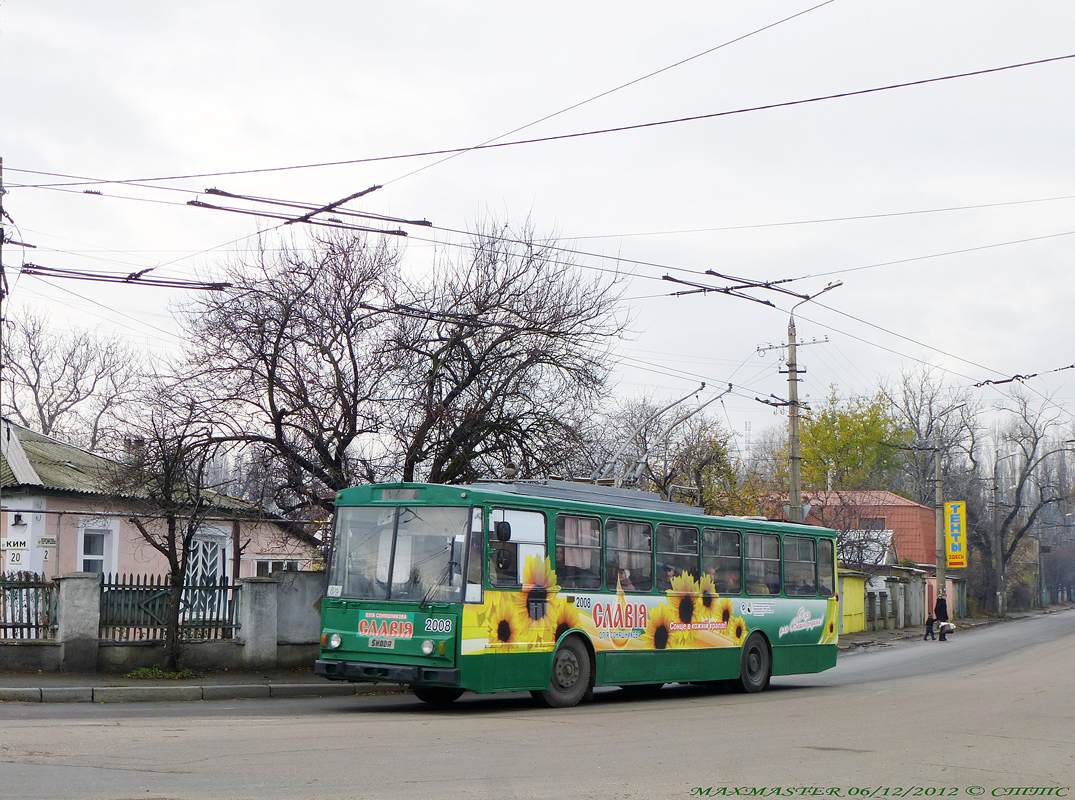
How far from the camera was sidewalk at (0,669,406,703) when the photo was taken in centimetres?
1530

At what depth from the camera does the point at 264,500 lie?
21219 mm

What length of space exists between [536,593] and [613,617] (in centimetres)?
174

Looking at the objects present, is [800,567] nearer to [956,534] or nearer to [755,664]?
[755,664]

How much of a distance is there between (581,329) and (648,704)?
783cm

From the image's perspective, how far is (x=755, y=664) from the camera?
19234 mm

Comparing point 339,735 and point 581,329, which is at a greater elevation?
point 581,329

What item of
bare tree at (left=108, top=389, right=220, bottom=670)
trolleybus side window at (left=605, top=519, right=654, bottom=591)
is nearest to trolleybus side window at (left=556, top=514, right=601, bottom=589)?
trolleybus side window at (left=605, top=519, right=654, bottom=591)

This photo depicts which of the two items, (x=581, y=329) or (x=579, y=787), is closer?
(x=579, y=787)

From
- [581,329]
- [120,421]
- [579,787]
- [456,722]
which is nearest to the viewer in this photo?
[579,787]

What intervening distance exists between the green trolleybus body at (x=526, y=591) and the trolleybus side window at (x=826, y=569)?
10.1 ft

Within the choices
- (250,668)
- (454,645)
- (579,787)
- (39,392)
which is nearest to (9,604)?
(250,668)

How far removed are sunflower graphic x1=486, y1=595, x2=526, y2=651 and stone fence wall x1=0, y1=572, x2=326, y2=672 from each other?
3.77 meters

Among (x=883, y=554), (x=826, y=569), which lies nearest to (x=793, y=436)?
(x=826, y=569)

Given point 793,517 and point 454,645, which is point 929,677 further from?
point 454,645
